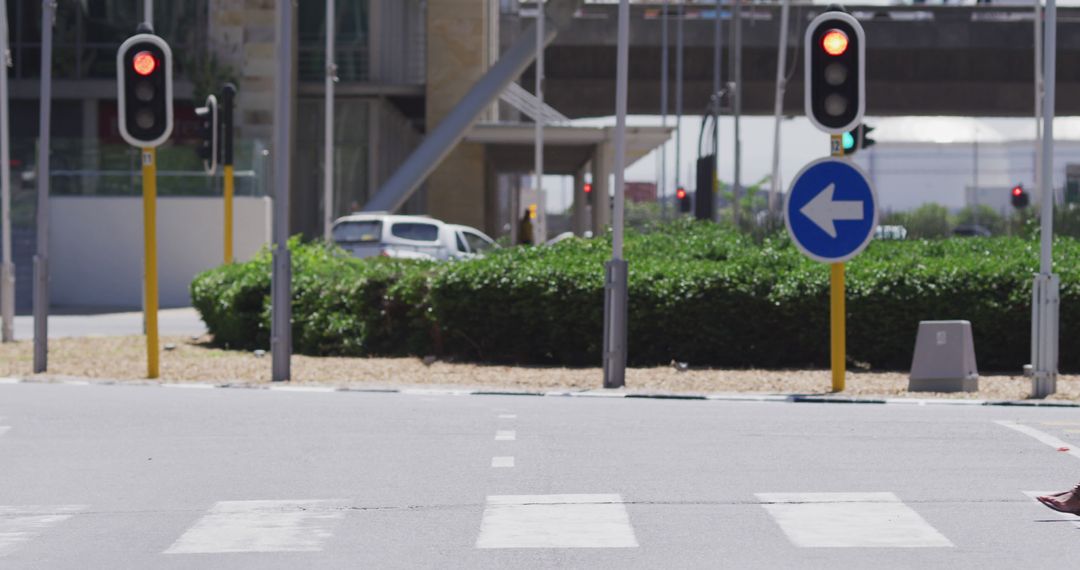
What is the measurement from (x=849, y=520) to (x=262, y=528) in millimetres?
2535

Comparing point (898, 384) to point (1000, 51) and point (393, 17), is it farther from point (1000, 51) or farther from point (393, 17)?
point (1000, 51)

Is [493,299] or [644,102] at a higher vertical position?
[644,102]

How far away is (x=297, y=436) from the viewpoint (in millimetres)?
11539

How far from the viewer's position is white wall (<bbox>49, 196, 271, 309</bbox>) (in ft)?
113

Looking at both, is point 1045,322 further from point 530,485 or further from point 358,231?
point 358,231

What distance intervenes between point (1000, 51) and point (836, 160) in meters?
44.1

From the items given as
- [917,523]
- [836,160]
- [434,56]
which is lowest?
[917,523]

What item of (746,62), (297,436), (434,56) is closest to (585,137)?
(434,56)

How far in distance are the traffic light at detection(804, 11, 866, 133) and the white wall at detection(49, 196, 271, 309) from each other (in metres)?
21.4

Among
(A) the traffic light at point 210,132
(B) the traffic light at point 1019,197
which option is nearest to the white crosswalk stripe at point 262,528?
(A) the traffic light at point 210,132

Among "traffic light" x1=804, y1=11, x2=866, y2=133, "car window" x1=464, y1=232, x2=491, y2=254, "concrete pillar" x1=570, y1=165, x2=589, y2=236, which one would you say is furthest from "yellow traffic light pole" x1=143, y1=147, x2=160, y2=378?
"concrete pillar" x1=570, y1=165, x2=589, y2=236

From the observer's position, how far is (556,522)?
800cm

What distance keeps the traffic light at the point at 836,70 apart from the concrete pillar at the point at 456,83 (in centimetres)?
3184

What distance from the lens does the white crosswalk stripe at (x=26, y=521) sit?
7676 millimetres
